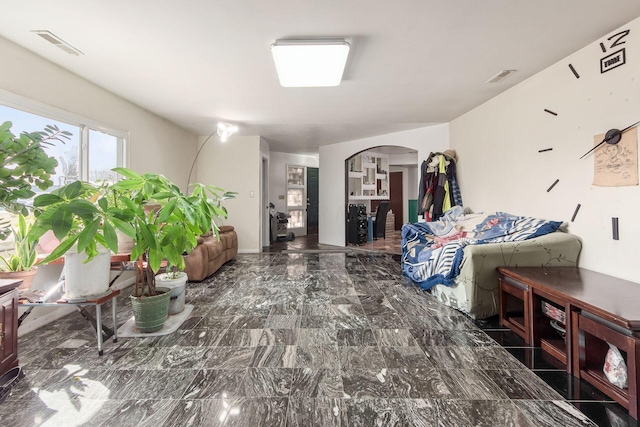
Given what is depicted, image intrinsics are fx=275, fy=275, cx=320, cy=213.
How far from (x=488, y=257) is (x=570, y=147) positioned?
48.4 inches

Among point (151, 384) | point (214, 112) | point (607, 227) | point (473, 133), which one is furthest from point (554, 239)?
point (214, 112)

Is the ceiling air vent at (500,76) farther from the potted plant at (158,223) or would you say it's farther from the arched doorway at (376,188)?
the arched doorway at (376,188)

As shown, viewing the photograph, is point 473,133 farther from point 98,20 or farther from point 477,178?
point 98,20

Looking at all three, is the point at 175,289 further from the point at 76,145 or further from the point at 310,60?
the point at 310,60

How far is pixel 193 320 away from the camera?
2.49 m

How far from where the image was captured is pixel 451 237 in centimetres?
338

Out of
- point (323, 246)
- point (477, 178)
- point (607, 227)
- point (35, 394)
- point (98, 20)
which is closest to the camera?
point (35, 394)

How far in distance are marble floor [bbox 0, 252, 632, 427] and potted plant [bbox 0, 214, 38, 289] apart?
543 mm

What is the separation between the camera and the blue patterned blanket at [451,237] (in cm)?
261

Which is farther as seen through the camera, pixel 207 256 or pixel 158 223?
pixel 207 256

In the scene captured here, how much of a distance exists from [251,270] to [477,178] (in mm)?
3557

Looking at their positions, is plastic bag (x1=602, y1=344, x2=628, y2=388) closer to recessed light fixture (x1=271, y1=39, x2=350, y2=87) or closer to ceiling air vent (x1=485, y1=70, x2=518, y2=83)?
ceiling air vent (x1=485, y1=70, x2=518, y2=83)

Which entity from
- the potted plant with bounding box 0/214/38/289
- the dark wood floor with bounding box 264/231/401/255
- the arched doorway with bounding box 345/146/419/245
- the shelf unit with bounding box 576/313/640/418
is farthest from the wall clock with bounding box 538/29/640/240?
the potted plant with bounding box 0/214/38/289

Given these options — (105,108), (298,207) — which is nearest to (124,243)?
(105,108)
